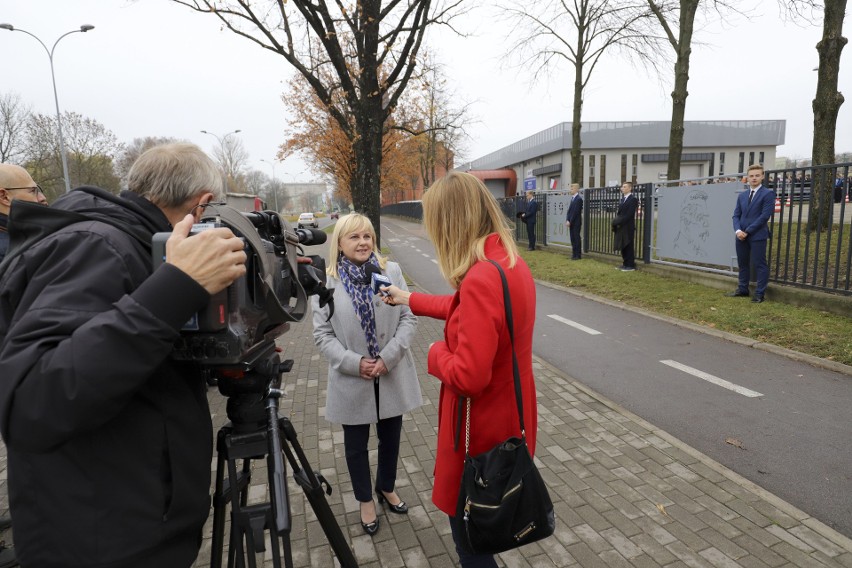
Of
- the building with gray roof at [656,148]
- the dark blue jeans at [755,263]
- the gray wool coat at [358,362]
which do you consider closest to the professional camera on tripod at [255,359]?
the gray wool coat at [358,362]

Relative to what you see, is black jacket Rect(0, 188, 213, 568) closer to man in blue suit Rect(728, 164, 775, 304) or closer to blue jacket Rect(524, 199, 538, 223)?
man in blue suit Rect(728, 164, 775, 304)

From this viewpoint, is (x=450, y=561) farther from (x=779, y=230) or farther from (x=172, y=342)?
(x=779, y=230)

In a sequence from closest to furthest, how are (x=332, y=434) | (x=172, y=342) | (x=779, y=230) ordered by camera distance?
(x=172, y=342)
(x=332, y=434)
(x=779, y=230)

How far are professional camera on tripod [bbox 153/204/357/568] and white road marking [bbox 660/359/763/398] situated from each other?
172 inches

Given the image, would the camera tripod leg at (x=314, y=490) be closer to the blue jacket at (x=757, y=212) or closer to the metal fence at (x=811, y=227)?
the metal fence at (x=811, y=227)

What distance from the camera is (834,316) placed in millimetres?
6836

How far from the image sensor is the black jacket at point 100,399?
1.07 meters

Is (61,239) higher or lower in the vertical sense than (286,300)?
higher

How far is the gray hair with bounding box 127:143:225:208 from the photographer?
54.8 inches

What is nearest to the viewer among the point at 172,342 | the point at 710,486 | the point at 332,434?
the point at 172,342

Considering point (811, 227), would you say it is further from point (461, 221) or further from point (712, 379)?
point (461, 221)

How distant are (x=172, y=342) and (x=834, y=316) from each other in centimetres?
830

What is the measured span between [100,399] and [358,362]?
1.81 metres

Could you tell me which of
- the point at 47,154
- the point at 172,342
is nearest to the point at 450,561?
the point at 172,342
